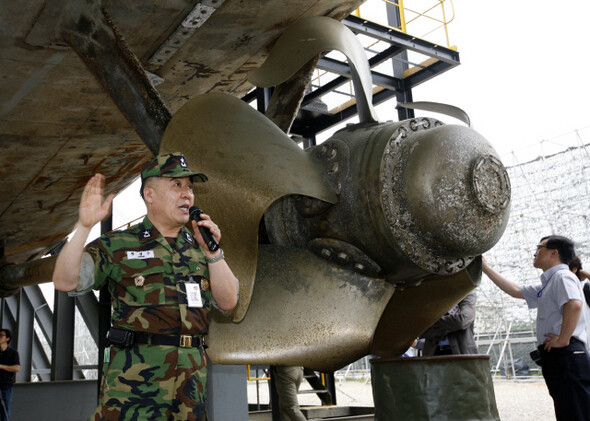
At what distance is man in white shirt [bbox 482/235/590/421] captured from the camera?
3.53m

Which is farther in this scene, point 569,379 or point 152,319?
point 569,379

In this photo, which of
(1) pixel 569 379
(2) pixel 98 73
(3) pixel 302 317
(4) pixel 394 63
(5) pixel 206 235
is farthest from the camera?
(4) pixel 394 63

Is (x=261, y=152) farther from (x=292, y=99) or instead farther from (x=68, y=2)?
(x=68, y=2)

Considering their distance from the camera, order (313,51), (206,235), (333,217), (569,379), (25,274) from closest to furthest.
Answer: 1. (206,235)
2. (333,217)
3. (313,51)
4. (569,379)
5. (25,274)

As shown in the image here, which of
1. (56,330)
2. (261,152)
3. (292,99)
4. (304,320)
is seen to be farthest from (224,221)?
(56,330)

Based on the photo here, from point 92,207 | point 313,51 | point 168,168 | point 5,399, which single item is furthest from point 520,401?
point 92,207

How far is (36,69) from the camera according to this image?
4.07 m

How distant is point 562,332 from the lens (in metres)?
3.62

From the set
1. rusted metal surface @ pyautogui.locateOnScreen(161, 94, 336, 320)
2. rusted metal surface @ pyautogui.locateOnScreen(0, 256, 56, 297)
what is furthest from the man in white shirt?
rusted metal surface @ pyautogui.locateOnScreen(0, 256, 56, 297)

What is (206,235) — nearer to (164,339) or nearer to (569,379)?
(164,339)

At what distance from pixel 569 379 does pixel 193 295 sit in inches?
107

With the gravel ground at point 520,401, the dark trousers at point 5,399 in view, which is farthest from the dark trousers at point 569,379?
the gravel ground at point 520,401

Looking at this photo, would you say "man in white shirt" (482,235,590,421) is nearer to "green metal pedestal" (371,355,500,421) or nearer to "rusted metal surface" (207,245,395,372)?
"green metal pedestal" (371,355,500,421)

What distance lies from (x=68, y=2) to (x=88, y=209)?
1759 millimetres
